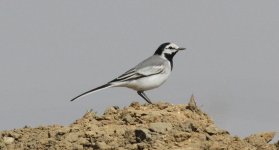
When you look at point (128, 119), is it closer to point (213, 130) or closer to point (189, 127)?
point (189, 127)

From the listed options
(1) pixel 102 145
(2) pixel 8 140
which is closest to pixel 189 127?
(1) pixel 102 145

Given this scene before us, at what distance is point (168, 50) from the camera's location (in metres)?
21.7

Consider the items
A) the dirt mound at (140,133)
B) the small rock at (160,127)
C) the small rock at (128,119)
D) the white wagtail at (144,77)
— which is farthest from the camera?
the white wagtail at (144,77)

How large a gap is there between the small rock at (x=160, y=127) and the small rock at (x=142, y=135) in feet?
0.87

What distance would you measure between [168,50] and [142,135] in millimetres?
7265

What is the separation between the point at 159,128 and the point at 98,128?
1.16 metres

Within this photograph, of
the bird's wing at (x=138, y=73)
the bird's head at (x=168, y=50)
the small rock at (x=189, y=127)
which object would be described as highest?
the bird's head at (x=168, y=50)

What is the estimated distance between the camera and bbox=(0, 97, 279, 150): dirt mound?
14766 mm

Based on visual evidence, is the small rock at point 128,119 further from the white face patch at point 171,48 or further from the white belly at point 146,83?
the white face patch at point 171,48

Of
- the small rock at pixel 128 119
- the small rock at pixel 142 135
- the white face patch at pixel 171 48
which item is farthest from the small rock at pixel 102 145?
the white face patch at pixel 171 48

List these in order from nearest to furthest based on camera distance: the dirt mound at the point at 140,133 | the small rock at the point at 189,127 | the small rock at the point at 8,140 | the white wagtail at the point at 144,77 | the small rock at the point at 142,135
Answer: the small rock at the point at 142,135
the dirt mound at the point at 140,133
the small rock at the point at 189,127
the small rock at the point at 8,140
the white wagtail at the point at 144,77

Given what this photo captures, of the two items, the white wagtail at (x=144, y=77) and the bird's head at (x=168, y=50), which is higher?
the bird's head at (x=168, y=50)

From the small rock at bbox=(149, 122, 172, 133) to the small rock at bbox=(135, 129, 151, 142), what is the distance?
264mm

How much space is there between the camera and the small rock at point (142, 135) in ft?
47.9
